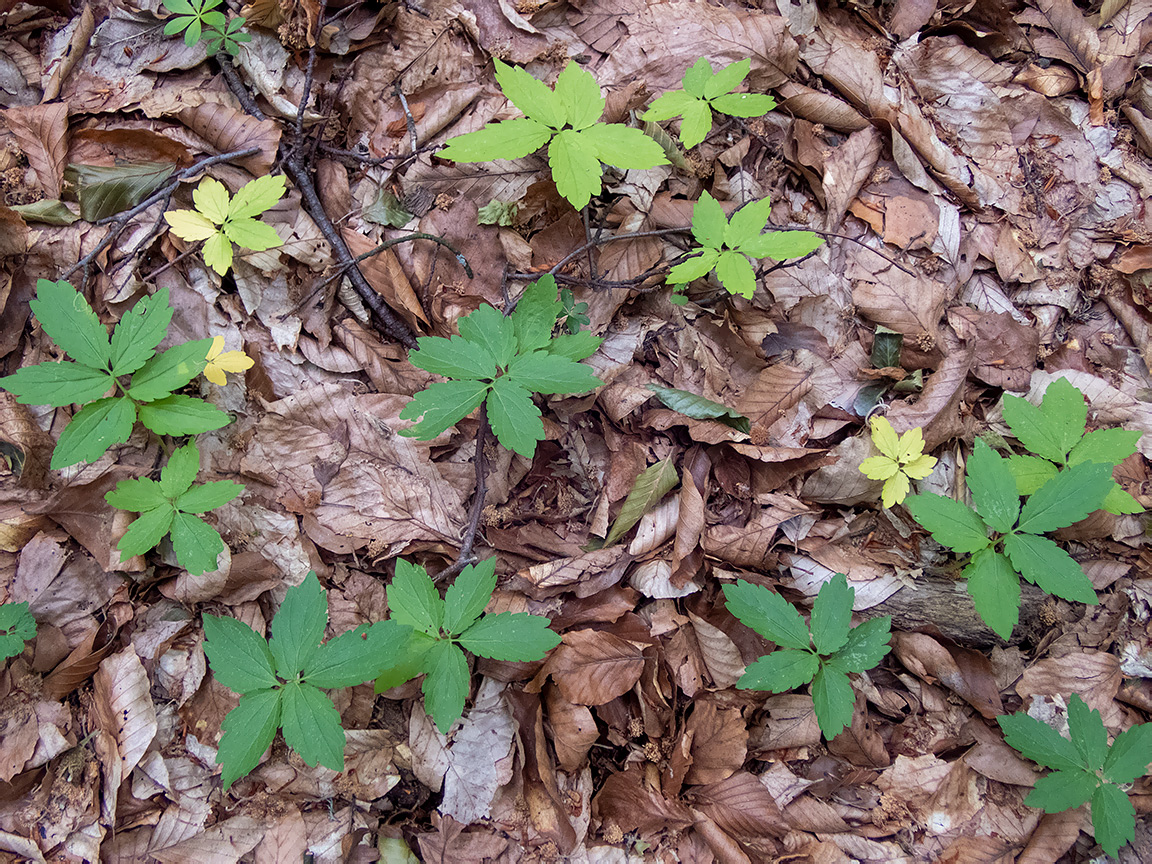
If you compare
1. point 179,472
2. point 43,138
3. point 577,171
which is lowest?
point 179,472

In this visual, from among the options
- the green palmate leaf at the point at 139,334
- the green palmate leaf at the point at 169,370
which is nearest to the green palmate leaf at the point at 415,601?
the green palmate leaf at the point at 169,370

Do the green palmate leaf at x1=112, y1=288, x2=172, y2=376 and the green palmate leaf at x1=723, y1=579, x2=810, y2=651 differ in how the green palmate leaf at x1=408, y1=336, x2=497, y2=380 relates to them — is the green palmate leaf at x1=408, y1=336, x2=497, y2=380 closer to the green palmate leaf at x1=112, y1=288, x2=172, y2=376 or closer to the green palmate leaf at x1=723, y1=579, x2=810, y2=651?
the green palmate leaf at x1=112, y1=288, x2=172, y2=376

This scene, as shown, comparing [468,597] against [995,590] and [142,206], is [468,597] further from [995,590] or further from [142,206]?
[142,206]

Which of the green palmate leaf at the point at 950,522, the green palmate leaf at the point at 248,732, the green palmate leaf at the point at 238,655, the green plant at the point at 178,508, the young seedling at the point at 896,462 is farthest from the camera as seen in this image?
the young seedling at the point at 896,462

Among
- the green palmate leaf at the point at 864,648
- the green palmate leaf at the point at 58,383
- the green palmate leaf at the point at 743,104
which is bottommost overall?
the green palmate leaf at the point at 864,648

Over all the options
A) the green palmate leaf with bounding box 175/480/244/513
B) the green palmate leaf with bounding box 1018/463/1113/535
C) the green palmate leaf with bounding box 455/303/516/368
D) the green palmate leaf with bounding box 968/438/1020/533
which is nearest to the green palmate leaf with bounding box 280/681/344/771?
the green palmate leaf with bounding box 175/480/244/513

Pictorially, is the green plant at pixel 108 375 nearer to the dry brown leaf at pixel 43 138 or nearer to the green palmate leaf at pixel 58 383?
the green palmate leaf at pixel 58 383

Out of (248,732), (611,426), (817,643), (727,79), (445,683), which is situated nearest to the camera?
(248,732)

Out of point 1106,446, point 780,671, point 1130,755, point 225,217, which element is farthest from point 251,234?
point 1130,755
